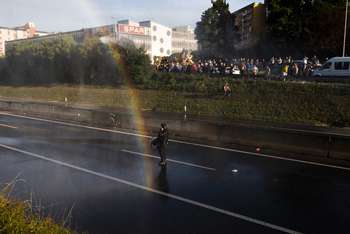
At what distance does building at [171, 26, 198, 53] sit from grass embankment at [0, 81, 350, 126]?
130589mm

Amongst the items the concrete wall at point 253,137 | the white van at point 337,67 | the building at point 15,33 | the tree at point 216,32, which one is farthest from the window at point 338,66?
the building at point 15,33

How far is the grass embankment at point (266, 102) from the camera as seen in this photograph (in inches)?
971

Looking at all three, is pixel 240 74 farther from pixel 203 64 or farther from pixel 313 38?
pixel 313 38

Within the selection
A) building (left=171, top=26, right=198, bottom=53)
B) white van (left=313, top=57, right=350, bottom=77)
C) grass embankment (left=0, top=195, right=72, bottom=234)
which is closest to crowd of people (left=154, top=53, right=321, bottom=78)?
white van (left=313, top=57, right=350, bottom=77)

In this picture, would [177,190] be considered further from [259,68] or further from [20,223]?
[259,68]

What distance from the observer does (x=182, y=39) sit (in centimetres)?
17200

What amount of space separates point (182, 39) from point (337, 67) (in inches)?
5648

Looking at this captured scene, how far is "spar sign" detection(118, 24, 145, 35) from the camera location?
115887mm

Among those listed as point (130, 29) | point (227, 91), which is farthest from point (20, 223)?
point (130, 29)

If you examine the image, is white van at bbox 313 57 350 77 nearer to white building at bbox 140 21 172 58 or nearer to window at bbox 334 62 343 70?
window at bbox 334 62 343 70

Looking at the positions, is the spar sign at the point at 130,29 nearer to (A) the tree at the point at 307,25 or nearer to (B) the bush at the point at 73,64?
Result: (B) the bush at the point at 73,64

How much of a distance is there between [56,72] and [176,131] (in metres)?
37.0

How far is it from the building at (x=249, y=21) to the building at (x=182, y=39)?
287 ft

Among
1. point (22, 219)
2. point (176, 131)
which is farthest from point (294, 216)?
point (176, 131)
